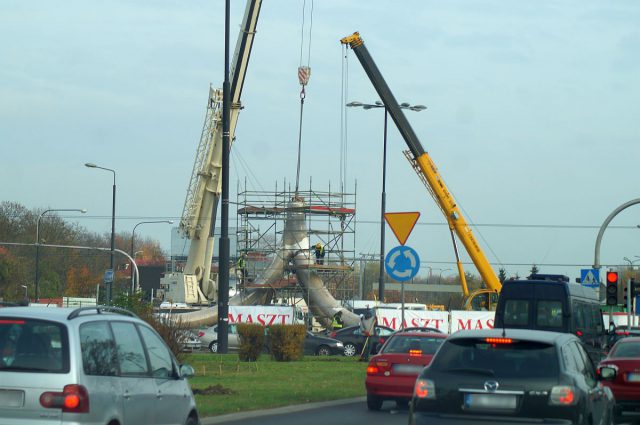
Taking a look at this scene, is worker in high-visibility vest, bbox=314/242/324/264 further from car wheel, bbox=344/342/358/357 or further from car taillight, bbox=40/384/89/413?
car taillight, bbox=40/384/89/413

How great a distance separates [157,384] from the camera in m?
10.2

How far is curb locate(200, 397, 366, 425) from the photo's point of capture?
15.9m

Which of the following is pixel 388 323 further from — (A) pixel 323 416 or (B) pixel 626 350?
(B) pixel 626 350

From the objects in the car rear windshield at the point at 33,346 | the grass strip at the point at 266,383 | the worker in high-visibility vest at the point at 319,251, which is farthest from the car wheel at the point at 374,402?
the worker in high-visibility vest at the point at 319,251

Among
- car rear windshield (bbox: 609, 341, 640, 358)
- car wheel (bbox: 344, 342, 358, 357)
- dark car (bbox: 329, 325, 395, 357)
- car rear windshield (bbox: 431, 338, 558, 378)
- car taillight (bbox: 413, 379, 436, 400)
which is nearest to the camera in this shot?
car rear windshield (bbox: 431, 338, 558, 378)

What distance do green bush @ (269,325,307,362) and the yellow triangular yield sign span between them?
1117cm

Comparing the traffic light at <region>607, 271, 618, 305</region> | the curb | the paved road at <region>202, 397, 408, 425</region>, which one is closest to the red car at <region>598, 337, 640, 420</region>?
the paved road at <region>202, 397, 408, 425</region>

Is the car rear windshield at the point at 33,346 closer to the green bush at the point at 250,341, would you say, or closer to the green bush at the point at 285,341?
the green bush at the point at 250,341

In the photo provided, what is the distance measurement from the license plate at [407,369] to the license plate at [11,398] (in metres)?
10.9

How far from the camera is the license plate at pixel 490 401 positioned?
9789 mm

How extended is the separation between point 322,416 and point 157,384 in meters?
7.66

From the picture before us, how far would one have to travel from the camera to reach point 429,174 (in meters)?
47.8

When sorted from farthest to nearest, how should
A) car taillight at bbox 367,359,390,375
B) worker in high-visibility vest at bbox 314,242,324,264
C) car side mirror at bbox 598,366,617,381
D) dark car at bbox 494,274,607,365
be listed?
worker in high-visibility vest at bbox 314,242,324,264 → dark car at bbox 494,274,607,365 → car taillight at bbox 367,359,390,375 → car side mirror at bbox 598,366,617,381

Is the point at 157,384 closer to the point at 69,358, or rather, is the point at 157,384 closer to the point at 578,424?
the point at 69,358
